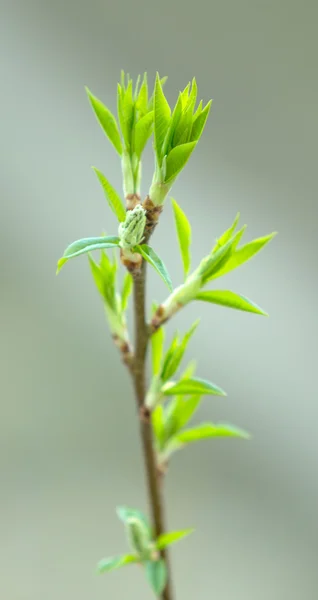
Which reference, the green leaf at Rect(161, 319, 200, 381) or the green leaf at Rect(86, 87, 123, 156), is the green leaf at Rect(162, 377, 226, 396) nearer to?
the green leaf at Rect(161, 319, 200, 381)

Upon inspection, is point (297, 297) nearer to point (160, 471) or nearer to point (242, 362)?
point (242, 362)

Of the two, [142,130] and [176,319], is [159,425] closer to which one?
[142,130]

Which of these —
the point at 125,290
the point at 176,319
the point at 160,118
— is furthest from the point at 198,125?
the point at 176,319

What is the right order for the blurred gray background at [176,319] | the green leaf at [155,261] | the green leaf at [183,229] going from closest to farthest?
the green leaf at [155,261] → the green leaf at [183,229] → the blurred gray background at [176,319]

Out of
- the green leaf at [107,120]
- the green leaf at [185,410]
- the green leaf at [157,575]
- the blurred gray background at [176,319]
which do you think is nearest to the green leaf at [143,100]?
the green leaf at [107,120]

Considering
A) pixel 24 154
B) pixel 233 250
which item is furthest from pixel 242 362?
pixel 233 250

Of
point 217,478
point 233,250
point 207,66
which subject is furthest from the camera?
point 217,478

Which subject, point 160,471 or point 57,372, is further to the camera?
point 57,372

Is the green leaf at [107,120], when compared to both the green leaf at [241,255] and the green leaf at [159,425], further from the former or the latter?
the green leaf at [159,425]

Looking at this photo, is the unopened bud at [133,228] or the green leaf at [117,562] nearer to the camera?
the unopened bud at [133,228]
